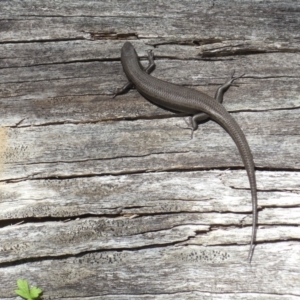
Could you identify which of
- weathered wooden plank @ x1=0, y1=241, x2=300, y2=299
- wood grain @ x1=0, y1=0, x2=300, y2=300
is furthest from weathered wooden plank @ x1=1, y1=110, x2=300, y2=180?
weathered wooden plank @ x1=0, y1=241, x2=300, y2=299

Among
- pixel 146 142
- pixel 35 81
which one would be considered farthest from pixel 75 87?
pixel 146 142

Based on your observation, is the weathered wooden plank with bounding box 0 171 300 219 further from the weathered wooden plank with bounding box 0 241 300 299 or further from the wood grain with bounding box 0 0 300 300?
the weathered wooden plank with bounding box 0 241 300 299

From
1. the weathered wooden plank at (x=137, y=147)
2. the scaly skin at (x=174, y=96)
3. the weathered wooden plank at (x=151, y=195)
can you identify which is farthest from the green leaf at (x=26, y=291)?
the scaly skin at (x=174, y=96)

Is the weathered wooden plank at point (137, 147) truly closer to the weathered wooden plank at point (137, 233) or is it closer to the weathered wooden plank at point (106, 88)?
the weathered wooden plank at point (106, 88)

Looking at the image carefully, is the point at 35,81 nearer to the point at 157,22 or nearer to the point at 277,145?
the point at 157,22

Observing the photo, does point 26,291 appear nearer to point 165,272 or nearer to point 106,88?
point 165,272

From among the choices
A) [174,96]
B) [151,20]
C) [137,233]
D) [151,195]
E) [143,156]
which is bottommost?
[137,233]

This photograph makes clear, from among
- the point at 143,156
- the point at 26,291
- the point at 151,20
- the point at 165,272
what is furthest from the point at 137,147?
the point at 26,291

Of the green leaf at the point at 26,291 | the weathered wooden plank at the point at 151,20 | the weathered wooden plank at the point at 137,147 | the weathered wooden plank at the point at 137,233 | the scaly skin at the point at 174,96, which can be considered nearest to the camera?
the green leaf at the point at 26,291
